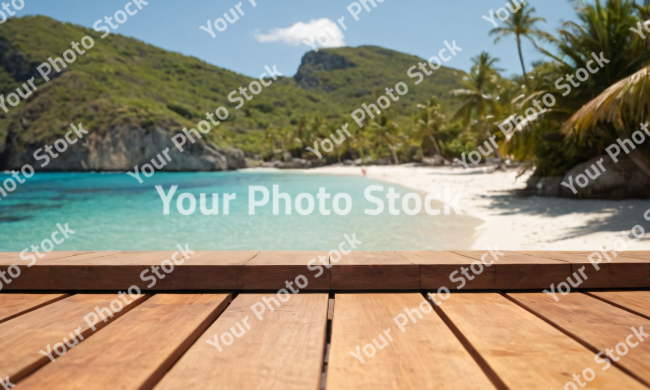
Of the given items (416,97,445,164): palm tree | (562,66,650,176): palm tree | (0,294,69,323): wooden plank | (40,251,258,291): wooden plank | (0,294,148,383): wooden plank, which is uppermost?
(416,97,445,164): palm tree

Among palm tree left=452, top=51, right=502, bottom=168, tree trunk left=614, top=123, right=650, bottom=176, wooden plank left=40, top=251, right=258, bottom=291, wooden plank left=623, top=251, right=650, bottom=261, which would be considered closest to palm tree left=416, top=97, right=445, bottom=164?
palm tree left=452, top=51, right=502, bottom=168

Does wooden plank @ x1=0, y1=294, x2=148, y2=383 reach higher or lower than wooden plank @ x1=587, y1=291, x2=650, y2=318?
higher

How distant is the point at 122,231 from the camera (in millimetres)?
10922

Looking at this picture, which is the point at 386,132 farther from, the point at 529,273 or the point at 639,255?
the point at 529,273

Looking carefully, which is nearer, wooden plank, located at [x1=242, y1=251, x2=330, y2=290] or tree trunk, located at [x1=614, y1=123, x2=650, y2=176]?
wooden plank, located at [x1=242, y1=251, x2=330, y2=290]

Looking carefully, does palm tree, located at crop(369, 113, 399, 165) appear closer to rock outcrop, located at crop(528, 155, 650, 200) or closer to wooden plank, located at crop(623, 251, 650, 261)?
rock outcrop, located at crop(528, 155, 650, 200)

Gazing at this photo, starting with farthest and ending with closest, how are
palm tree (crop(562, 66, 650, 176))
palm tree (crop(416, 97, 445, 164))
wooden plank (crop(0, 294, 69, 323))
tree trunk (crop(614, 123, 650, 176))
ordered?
palm tree (crop(416, 97, 445, 164))
tree trunk (crop(614, 123, 650, 176))
palm tree (crop(562, 66, 650, 176))
wooden plank (crop(0, 294, 69, 323))

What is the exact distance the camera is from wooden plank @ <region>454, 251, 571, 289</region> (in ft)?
5.04

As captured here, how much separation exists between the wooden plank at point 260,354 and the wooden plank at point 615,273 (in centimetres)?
110

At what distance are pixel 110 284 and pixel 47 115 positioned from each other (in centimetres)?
6707

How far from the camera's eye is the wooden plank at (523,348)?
2.97 feet

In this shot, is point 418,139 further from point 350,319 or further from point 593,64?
point 350,319

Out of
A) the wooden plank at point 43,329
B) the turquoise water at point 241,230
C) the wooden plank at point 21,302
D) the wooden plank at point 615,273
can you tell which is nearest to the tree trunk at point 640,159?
the turquoise water at point 241,230

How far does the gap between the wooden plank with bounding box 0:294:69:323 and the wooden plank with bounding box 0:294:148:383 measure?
0.04m
